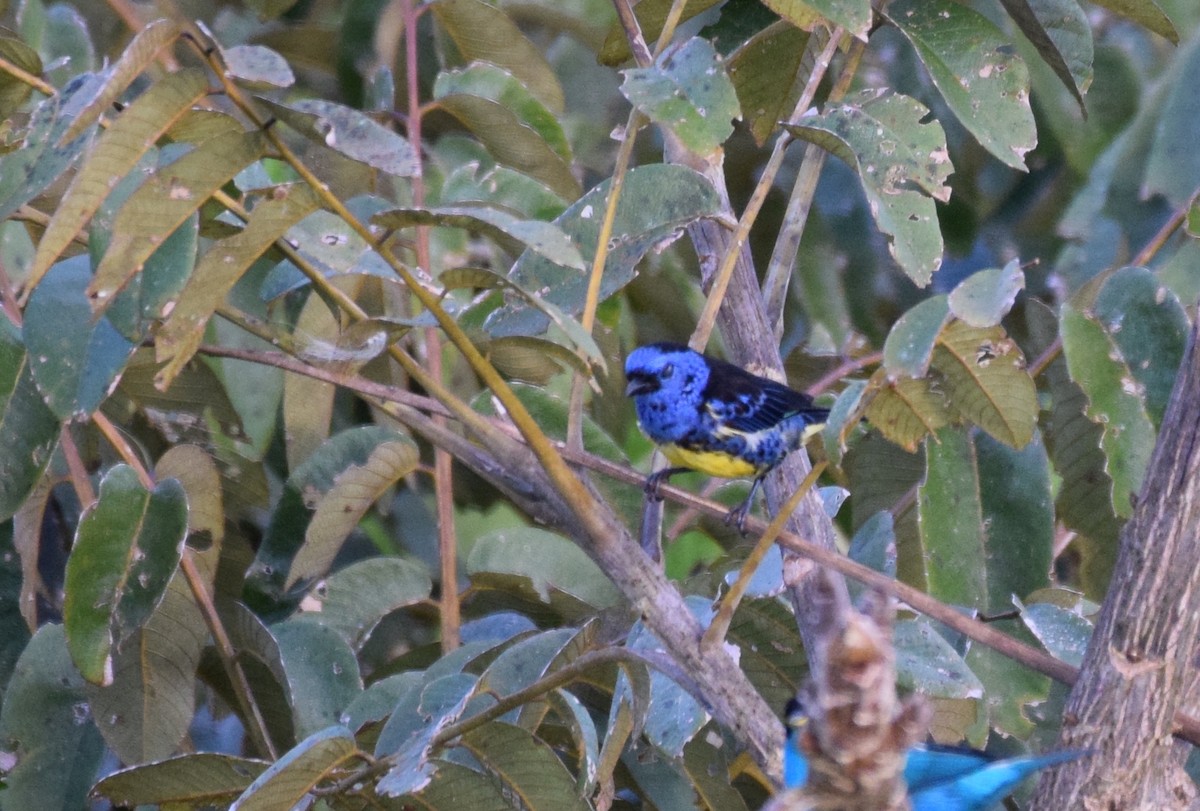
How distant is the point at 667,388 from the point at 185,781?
1140mm

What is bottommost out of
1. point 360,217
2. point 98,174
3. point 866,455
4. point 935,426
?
point 866,455

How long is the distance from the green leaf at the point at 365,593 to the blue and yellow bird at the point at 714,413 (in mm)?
411

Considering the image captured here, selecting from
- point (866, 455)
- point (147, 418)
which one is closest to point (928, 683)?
point (866, 455)

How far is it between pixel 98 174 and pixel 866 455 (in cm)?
136

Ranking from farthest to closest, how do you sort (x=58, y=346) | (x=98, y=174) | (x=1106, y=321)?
(x=1106, y=321)
(x=58, y=346)
(x=98, y=174)

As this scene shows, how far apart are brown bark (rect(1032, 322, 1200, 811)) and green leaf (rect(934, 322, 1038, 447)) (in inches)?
7.0

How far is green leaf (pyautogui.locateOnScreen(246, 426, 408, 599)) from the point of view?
2145 mm

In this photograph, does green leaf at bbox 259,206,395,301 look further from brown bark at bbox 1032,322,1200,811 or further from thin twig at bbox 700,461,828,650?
brown bark at bbox 1032,322,1200,811

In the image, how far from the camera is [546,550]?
2.21 meters

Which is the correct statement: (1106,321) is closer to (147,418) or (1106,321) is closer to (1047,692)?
(1047,692)

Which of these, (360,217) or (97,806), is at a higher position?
(360,217)

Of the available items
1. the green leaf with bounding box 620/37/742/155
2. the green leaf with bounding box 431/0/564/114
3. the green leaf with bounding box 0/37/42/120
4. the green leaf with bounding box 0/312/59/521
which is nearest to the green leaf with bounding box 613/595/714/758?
the green leaf with bounding box 620/37/742/155

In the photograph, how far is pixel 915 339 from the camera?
128 centimetres

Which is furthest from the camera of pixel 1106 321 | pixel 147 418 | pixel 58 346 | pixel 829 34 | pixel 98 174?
pixel 147 418
